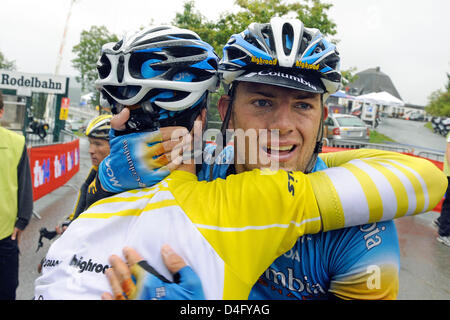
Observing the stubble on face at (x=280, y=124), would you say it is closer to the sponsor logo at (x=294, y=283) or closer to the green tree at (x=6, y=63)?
the sponsor logo at (x=294, y=283)

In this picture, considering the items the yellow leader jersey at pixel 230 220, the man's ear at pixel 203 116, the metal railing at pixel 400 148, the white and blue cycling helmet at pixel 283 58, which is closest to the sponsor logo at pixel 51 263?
the yellow leader jersey at pixel 230 220

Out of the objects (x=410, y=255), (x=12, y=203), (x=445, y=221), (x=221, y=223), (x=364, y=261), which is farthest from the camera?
(x=445, y=221)

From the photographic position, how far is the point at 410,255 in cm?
613

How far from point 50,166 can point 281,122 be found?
8955 mm

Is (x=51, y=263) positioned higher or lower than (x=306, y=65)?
lower

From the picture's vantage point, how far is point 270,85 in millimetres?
1897

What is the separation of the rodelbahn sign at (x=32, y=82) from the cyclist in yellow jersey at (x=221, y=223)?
31.5 feet

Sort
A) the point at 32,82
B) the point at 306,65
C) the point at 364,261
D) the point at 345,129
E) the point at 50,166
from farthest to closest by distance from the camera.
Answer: the point at 345,129 → the point at 32,82 → the point at 50,166 → the point at 306,65 → the point at 364,261

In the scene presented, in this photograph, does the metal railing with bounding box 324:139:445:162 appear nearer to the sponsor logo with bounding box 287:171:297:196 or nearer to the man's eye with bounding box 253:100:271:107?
the man's eye with bounding box 253:100:271:107

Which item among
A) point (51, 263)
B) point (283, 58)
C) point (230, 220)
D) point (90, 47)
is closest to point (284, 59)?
point (283, 58)

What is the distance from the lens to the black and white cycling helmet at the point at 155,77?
1.76 metres

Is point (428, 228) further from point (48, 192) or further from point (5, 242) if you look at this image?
point (48, 192)

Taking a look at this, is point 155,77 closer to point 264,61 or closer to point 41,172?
point 264,61
